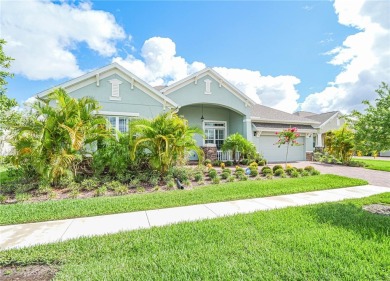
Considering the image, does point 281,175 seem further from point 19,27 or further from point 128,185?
point 19,27

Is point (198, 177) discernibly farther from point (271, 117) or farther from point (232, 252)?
point (271, 117)

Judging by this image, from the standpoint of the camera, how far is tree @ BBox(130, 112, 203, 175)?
8.76m

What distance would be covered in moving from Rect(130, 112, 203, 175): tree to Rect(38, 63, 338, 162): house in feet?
11.8

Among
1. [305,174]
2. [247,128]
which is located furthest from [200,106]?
[305,174]

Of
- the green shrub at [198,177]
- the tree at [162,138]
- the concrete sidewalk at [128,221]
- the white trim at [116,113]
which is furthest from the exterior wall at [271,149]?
the concrete sidewalk at [128,221]

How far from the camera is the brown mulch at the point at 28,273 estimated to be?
2756mm

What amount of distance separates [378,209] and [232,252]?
4901 millimetres

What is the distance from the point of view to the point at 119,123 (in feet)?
40.0

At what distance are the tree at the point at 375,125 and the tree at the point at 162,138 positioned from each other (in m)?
6.02

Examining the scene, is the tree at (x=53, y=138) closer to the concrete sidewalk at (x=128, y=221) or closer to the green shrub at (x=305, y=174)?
the concrete sidewalk at (x=128, y=221)

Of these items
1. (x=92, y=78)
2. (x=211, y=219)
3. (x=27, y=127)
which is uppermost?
(x=92, y=78)

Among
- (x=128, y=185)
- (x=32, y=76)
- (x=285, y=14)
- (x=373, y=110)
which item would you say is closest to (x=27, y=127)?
(x=128, y=185)

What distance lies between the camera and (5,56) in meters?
9.45

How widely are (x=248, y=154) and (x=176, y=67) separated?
969 centimetres
